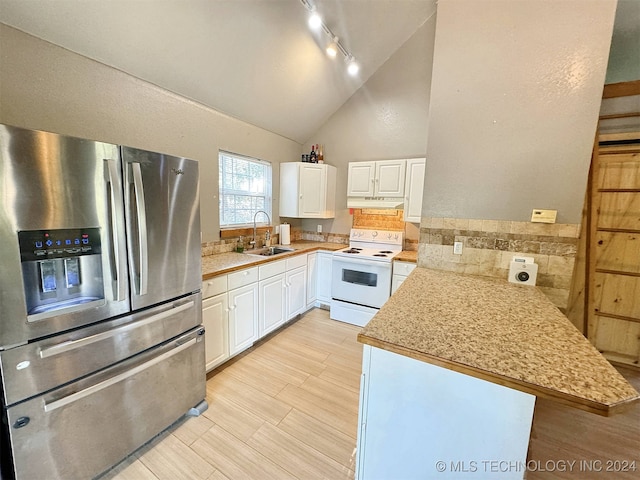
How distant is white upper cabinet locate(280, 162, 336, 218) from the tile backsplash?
1.86 m

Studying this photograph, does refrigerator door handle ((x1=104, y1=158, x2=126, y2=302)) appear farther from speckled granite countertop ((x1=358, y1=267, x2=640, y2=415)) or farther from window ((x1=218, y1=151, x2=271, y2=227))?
window ((x1=218, y1=151, x2=271, y2=227))

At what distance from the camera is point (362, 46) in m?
2.82

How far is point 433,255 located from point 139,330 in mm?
2003

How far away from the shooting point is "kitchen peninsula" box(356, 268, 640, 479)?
2.59ft

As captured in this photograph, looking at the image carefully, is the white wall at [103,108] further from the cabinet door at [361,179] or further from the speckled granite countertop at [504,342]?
the speckled granite countertop at [504,342]

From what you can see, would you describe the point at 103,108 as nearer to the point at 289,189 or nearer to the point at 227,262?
the point at 227,262

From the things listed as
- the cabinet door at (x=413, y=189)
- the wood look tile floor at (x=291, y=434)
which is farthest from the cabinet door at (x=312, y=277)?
the cabinet door at (x=413, y=189)

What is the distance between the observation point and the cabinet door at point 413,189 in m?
3.04

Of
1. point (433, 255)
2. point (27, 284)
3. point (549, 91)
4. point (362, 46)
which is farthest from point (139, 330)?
point (362, 46)

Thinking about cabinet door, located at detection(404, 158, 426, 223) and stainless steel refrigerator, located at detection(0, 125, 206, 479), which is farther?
cabinet door, located at detection(404, 158, 426, 223)

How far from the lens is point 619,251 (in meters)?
2.30

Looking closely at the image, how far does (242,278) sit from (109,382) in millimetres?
A: 1166

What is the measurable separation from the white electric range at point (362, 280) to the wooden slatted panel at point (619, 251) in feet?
6.05

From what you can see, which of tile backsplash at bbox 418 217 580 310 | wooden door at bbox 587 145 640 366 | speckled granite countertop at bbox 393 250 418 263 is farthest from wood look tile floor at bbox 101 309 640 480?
speckled granite countertop at bbox 393 250 418 263
